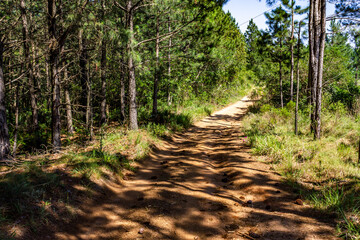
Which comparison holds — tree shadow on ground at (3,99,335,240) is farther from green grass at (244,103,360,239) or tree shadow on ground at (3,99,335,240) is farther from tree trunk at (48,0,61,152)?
tree trunk at (48,0,61,152)

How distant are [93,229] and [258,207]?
2.74m

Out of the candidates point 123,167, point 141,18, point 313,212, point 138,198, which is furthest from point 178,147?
point 141,18

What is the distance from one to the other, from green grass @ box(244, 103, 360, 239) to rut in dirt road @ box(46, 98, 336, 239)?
267 millimetres

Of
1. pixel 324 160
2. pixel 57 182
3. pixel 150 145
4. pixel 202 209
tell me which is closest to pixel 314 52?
pixel 324 160

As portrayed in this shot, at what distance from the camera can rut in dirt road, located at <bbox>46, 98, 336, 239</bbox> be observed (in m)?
2.99

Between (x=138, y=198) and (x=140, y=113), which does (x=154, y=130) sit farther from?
(x=138, y=198)

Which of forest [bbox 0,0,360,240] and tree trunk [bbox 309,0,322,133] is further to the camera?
tree trunk [bbox 309,0,322,133]

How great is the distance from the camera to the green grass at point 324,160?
3.25 m

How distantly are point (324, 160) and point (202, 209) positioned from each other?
11.4ft

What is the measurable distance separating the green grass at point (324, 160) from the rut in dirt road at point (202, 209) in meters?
0.27

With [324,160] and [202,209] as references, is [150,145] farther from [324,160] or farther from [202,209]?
[324,160]

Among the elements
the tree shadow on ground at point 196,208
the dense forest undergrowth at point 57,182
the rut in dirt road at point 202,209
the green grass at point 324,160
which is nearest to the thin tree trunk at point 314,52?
the green grass at point 324,160

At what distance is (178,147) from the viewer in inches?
333

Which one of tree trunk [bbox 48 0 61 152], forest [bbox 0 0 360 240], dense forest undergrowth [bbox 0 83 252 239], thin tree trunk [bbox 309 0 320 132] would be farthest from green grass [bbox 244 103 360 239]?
tree trunk [bbox 48 0 61 152]
